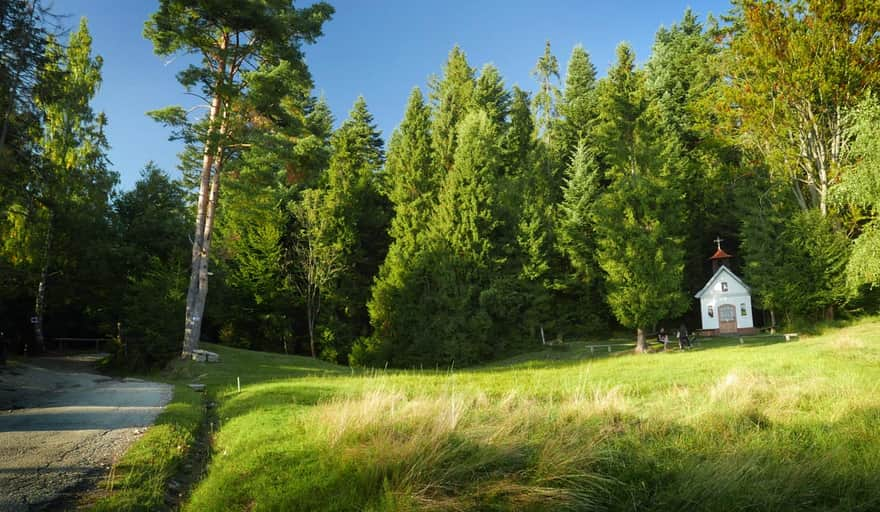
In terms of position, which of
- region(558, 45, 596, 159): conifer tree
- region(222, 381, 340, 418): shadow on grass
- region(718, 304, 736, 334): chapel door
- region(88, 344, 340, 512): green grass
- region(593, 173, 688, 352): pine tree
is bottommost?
region(88, 344, 340, 512): green grass

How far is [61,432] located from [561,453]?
7770mm

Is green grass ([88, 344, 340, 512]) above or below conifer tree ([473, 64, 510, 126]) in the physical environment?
A: below

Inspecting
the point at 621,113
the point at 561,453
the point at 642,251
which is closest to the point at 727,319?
the point at 642,251

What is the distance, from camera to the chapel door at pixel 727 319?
32719mm

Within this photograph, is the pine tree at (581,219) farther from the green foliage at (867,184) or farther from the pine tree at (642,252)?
the green foliage at (867,184)

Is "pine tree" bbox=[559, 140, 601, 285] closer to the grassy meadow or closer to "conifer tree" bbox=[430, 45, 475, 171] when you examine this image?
"conifer tree" bbox=[430, 45, 475, 171]

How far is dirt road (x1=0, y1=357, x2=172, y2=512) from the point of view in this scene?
208 inches

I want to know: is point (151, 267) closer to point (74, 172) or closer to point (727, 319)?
point (74, 172)

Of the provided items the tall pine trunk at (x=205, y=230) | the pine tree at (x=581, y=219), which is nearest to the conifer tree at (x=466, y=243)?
the pine tree at (x=581, y=219)

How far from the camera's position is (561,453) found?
555 centimetres

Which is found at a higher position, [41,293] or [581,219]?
[581,219]

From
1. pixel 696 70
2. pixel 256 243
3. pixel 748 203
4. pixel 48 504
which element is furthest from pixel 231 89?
pixel 696 70

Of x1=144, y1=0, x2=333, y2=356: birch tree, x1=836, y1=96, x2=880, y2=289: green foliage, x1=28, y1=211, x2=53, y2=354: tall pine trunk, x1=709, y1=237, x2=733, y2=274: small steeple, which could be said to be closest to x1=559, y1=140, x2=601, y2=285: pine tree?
x1=709, y1=237, x2=733, y2=274: small steeple

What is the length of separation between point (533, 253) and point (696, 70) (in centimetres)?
2449
